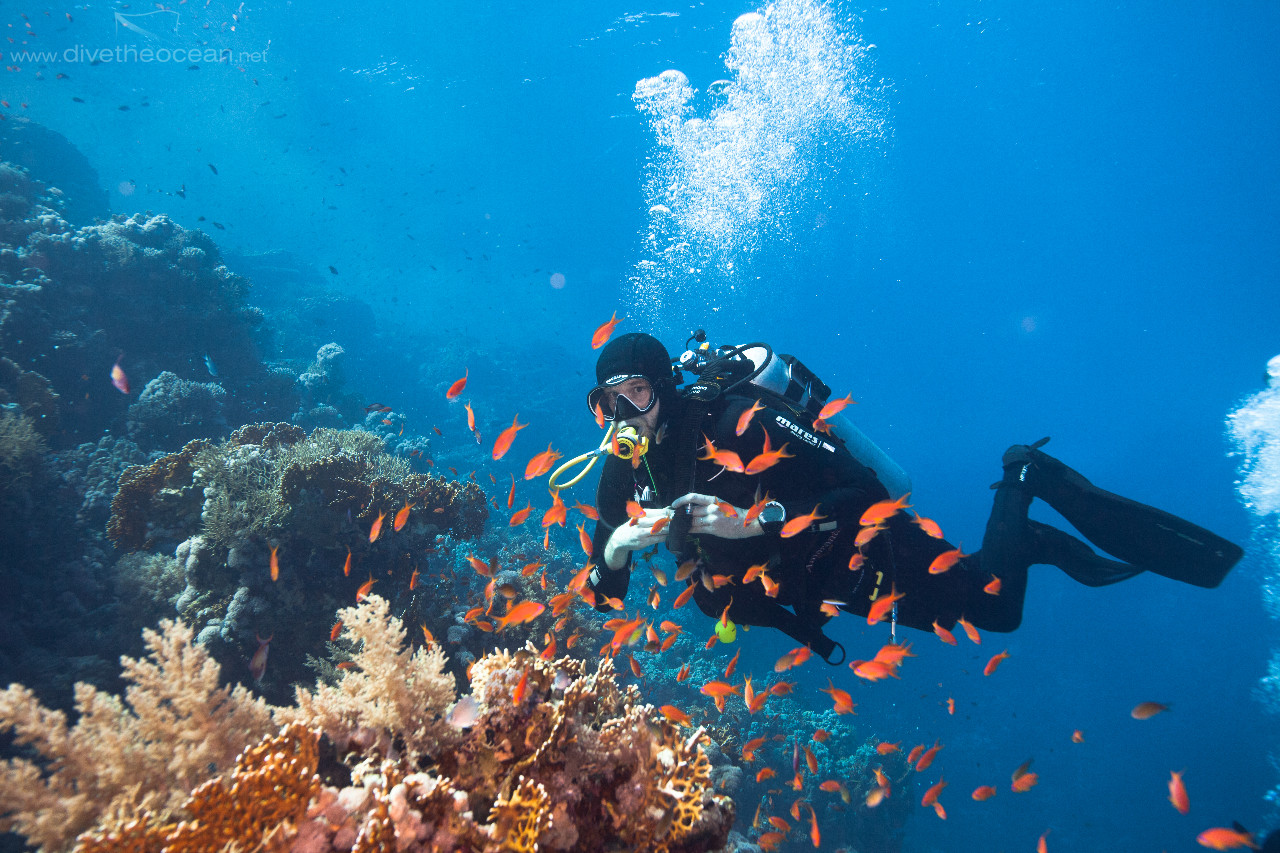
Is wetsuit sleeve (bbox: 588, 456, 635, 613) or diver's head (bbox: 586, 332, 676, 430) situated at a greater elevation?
diver's head (bbox: 586, 332, 676, 430)

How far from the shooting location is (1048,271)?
2616 inches

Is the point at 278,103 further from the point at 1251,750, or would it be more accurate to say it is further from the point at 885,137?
the point at 1251,750

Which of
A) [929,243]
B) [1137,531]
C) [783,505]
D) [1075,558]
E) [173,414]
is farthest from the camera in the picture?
[929,243]

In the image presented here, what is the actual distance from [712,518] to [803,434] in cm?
128

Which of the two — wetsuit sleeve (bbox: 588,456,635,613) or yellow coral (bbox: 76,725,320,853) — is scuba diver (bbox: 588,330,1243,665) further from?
yellow coral (bbox: 76,725,320,853)

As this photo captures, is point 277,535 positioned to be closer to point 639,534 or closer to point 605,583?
point 605,583

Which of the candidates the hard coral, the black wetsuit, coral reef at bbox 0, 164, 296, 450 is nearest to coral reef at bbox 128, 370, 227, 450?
coral reef at bbox 0, 164, 296, 450

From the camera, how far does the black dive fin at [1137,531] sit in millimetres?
4938

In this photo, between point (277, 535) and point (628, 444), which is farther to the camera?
point (277, 535)

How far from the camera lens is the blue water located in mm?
25922

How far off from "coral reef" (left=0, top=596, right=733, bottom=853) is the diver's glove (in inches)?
67.6

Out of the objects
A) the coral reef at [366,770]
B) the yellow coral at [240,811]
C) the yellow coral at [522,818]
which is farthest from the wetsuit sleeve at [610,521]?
the yellow coral at [240,811]

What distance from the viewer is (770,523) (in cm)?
348

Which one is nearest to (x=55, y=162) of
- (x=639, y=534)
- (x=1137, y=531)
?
(x=639, y=534)
